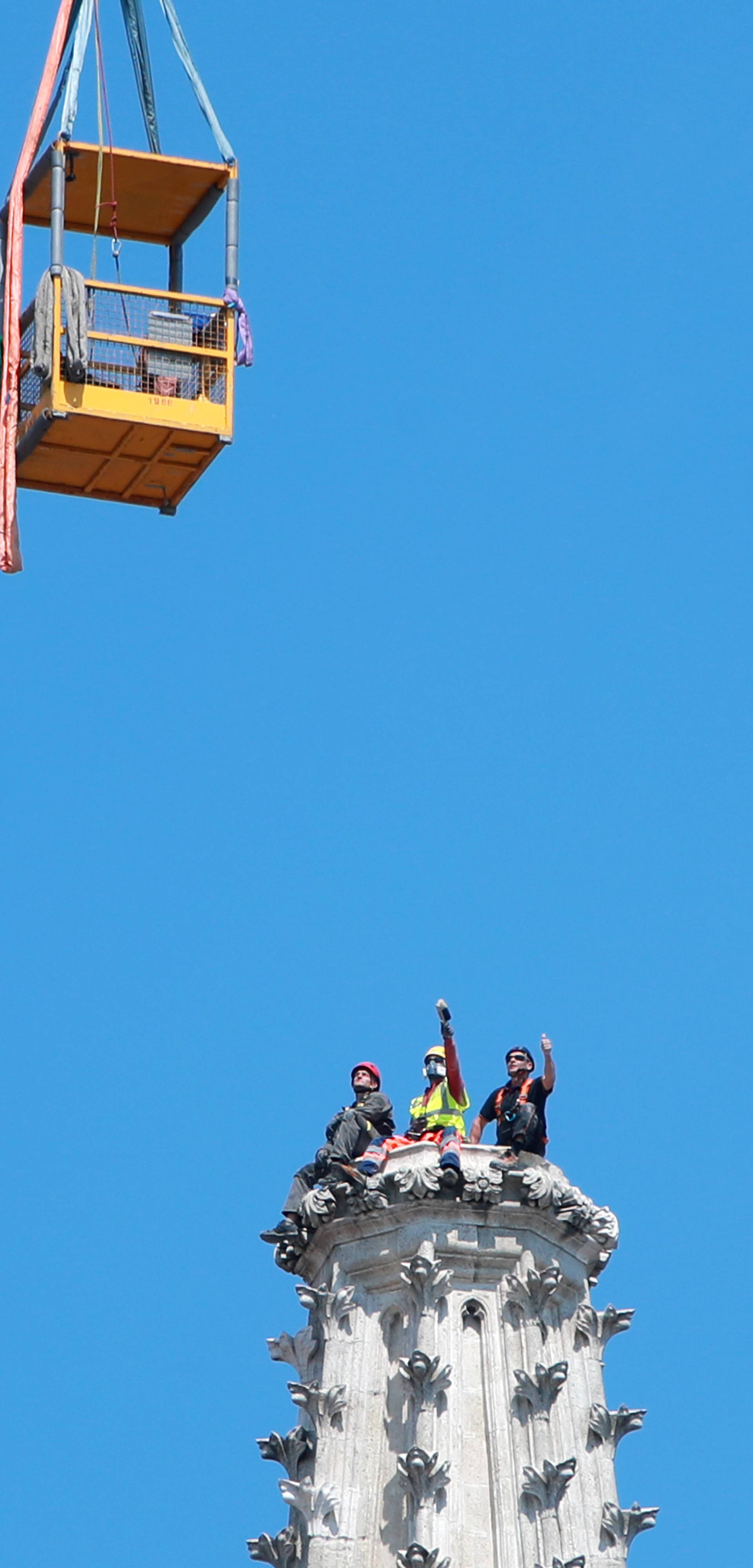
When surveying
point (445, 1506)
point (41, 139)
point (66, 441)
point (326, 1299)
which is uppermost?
point (41, 139)

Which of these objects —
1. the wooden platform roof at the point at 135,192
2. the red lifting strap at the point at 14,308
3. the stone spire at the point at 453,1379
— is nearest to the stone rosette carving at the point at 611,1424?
the stone spire at the point at 453,1379

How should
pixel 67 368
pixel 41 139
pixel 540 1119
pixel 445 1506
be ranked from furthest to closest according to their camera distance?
pixel 41 139 < pixel 67 368 < pixel 540 1119 < pixel 445 1506

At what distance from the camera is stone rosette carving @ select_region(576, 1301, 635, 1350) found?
→ 38438mm

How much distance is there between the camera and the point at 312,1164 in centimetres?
3909

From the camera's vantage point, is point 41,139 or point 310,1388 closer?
point 310,1388

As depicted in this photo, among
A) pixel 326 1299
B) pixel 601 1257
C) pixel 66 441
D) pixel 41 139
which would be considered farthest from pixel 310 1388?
pixel 41 139

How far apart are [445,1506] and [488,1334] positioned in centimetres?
218

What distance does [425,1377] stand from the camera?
36812mm

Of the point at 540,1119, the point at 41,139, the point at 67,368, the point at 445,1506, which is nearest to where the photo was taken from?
the point at 445,1506

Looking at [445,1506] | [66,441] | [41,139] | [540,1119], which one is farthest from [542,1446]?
[41,139]

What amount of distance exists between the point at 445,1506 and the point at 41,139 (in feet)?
64.7

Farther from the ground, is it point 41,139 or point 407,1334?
point 41,139

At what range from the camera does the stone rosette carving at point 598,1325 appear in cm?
3844

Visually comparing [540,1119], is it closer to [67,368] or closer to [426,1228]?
[426,1228]
